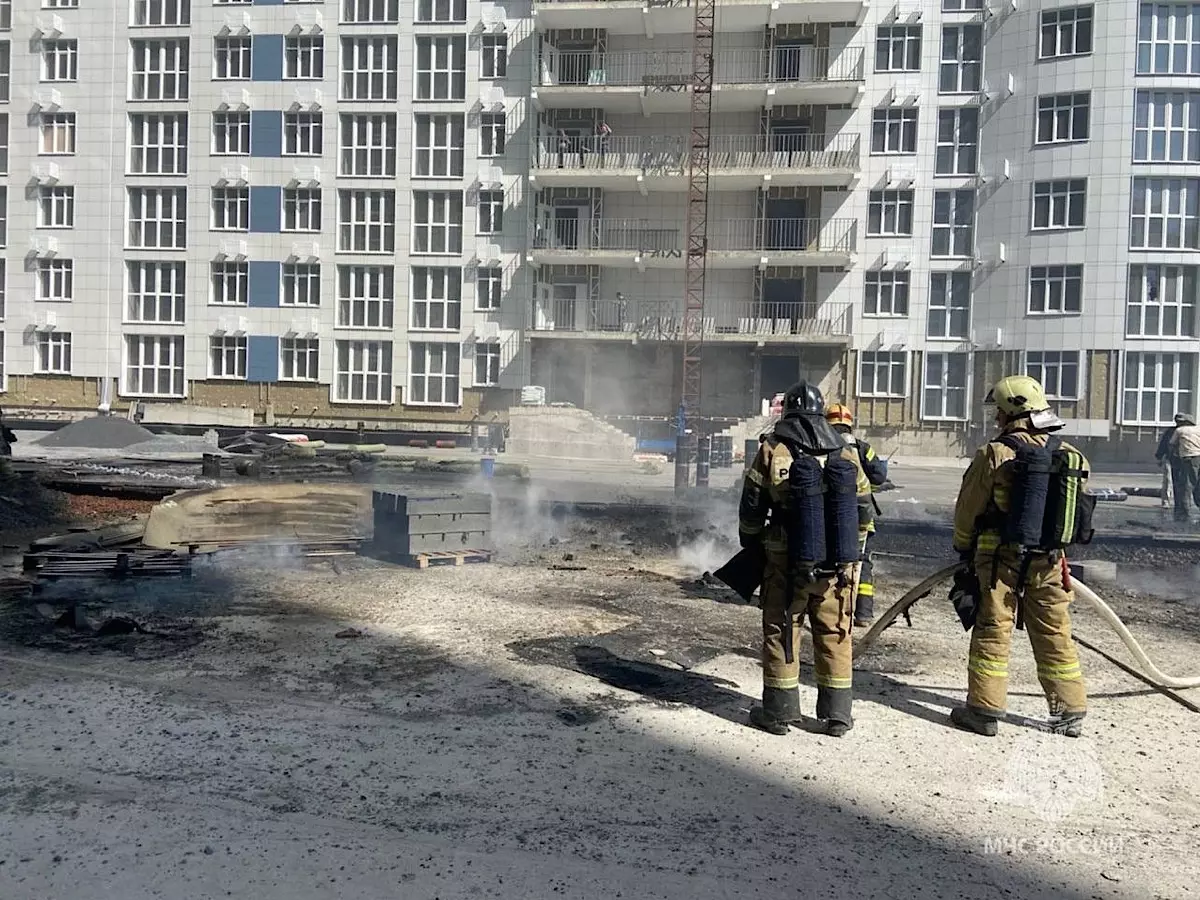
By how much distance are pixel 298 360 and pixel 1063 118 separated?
2966 centimetres

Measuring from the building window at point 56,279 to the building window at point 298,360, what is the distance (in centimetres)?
964

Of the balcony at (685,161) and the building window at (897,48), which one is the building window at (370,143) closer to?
the balcony at (685,161)

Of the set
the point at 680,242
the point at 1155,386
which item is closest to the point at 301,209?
the point at 680,242

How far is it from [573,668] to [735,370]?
3096 cm

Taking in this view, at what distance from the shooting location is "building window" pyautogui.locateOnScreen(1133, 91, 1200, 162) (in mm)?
31438

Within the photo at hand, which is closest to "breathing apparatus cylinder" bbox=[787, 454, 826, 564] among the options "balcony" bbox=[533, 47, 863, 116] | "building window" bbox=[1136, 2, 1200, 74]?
"balcony" bbox=[533, 47, 863, 116]

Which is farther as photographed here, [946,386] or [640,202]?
[640,202]

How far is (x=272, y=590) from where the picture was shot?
339 inches

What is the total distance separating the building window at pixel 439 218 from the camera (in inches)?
1467

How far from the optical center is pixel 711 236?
36281 millimetres

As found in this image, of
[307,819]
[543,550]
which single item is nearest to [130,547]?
[543,550]

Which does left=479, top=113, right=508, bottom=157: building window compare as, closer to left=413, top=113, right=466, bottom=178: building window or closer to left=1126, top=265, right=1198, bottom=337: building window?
left=413, top=113, right=466, bottom=178: building window

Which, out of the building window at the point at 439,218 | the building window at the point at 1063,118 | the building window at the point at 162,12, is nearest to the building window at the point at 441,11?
the building window at the point at 439,218

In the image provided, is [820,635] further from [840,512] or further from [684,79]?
[684,79]
